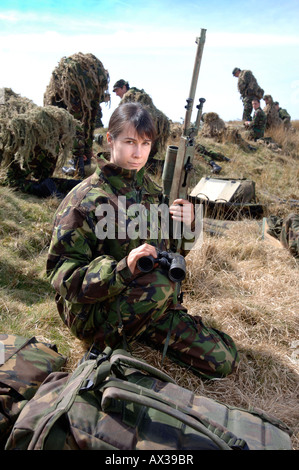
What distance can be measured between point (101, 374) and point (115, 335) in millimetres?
660

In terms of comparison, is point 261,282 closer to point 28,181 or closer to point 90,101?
point 28,181

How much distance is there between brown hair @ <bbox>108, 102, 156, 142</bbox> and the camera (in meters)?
2.10

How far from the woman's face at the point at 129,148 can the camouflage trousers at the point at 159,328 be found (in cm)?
67

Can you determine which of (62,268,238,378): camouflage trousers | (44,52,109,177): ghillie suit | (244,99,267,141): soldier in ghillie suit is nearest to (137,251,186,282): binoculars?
(62,268,238,378): camouflage trousers

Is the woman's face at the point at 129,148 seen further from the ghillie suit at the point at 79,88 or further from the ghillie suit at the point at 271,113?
the ghillie suit at the point at 271,113

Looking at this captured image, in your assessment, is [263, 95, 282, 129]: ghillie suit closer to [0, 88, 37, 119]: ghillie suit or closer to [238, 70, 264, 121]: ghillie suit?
[238, 70, 264, 121]: ghillie suit

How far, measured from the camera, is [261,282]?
3682 mm

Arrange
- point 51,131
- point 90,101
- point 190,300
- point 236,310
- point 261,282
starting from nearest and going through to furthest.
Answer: point 236,310, point 190,300, point 261,282, point 51,131, point 90,101

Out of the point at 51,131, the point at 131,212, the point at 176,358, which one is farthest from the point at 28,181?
the point at 176,358

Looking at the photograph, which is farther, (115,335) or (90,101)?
(90,101)

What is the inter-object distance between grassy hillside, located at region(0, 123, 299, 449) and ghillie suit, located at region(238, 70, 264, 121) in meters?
10.0

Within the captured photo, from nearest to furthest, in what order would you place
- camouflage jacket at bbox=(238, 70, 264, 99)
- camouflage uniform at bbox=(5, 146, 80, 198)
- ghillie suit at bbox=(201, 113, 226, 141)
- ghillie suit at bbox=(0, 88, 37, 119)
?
ghillie suit at bbox=(0, 88, 37, 119), camouflage uniform at bbox=(5, 146, 80, 198), ghillie suit at bbox=(201, 113, 226, 141), camouflage jacket at bbox=(238, 70, 264, 99)

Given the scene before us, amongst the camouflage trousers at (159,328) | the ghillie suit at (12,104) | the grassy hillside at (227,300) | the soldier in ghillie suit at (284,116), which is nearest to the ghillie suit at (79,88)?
the ghillie suit at (12,104)

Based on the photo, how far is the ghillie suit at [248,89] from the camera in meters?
13.7
